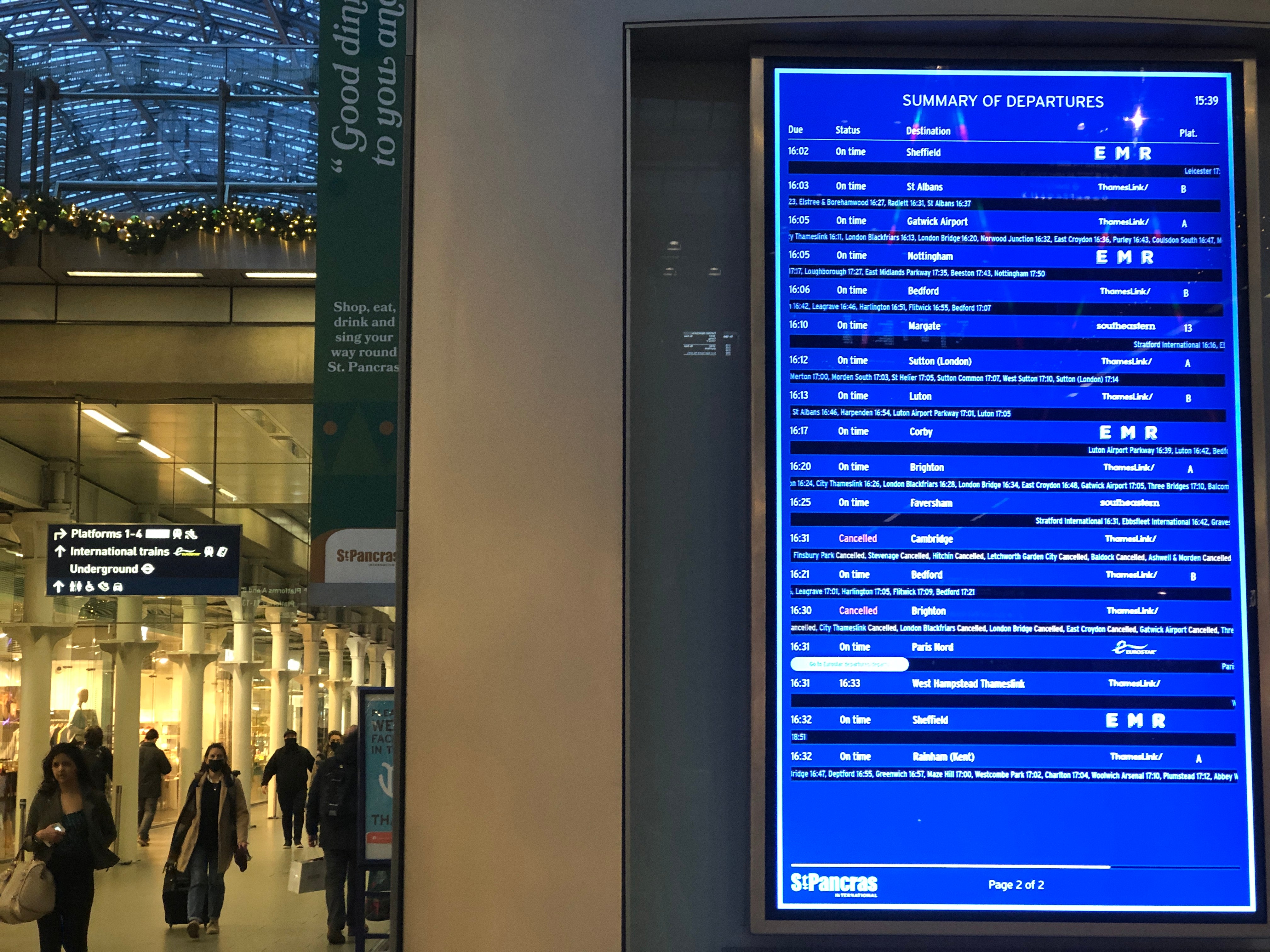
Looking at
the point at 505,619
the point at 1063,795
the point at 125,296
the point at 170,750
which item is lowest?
the point at 170,750

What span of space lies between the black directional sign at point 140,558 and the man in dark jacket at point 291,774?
578cm

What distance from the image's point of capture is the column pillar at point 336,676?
3894 cm

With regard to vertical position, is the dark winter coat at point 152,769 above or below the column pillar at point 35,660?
below

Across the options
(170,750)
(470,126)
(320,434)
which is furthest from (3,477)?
(170,750)

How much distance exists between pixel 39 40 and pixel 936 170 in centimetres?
1132

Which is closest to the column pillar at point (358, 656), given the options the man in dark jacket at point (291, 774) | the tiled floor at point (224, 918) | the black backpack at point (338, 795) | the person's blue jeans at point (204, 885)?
the man in dark jacket at point (291, 774)

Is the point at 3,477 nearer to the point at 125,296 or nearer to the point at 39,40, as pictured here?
the point at 125,296

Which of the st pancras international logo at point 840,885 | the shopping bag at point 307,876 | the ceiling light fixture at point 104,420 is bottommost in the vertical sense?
the shopping bag at point 307,876

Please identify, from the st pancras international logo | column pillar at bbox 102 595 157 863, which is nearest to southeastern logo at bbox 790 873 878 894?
the st pancras international logo

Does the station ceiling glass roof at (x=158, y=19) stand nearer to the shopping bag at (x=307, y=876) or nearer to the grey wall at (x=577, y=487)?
the shopping bag at (x=307, y=876)

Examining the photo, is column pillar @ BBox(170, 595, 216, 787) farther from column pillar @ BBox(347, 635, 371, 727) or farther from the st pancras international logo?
the st pancras international logo

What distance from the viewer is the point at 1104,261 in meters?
2.51

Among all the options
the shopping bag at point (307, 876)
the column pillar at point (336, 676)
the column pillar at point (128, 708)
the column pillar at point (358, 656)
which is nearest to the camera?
the shopping bag at point (307, 876)

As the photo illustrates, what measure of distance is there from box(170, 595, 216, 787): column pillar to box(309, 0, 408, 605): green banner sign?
61.4 feet
